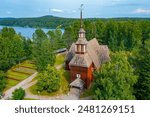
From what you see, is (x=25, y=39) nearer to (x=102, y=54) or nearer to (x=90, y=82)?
(x=102, y=54)

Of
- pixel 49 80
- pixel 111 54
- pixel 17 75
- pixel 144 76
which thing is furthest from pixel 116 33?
pixel 144 76

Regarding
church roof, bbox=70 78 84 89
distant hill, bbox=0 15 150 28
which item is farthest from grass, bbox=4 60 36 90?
distant hill, bbox=0 15 150 28

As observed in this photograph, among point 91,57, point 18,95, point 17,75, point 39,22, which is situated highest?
point 91,57

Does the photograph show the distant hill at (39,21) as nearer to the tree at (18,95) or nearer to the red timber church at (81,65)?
the red timber church at (81,65)

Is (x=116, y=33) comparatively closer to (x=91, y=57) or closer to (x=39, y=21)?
(x=91, y=57)

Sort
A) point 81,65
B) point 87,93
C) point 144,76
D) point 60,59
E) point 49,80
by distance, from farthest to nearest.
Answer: point 60,59 < point 81,65 < point 87,93 < point 49,80 < point 144,76

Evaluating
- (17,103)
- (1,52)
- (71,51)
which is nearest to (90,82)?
(71,51)
